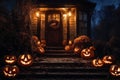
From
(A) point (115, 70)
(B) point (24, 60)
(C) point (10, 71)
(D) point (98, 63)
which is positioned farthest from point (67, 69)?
(C) point (10, 71)

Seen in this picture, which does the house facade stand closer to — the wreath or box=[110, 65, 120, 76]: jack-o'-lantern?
the wreath

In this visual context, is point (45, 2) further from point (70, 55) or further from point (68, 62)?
point (68, 62)

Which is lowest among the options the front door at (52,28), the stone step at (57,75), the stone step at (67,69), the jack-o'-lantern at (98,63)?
the stone step at (57,75)

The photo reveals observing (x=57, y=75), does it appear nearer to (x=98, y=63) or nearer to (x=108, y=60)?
(x=98, y=63)

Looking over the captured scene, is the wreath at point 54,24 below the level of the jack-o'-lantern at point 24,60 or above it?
above

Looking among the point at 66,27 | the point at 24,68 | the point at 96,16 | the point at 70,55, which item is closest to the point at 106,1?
the point at 96,16

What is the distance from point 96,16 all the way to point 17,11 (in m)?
46.0

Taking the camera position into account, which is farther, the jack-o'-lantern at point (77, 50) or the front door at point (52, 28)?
the front door at point (52, 28)

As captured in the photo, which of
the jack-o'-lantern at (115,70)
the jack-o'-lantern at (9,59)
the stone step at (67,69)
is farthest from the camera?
the stone step at (67,69)

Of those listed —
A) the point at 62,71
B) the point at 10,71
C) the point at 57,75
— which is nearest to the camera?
the point at 10,71

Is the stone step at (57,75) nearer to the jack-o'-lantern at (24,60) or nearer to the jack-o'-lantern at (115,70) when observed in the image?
the jack-o'-lantern at (115,70)

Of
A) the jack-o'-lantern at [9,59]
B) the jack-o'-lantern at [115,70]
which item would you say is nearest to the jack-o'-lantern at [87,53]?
the jack-o'-lantern at [115,70]

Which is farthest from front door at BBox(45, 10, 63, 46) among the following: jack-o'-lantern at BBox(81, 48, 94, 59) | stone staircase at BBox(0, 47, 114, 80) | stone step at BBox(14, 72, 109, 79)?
stone step at BBox(14, 72, 109, 79)

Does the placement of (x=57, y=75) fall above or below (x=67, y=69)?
below
